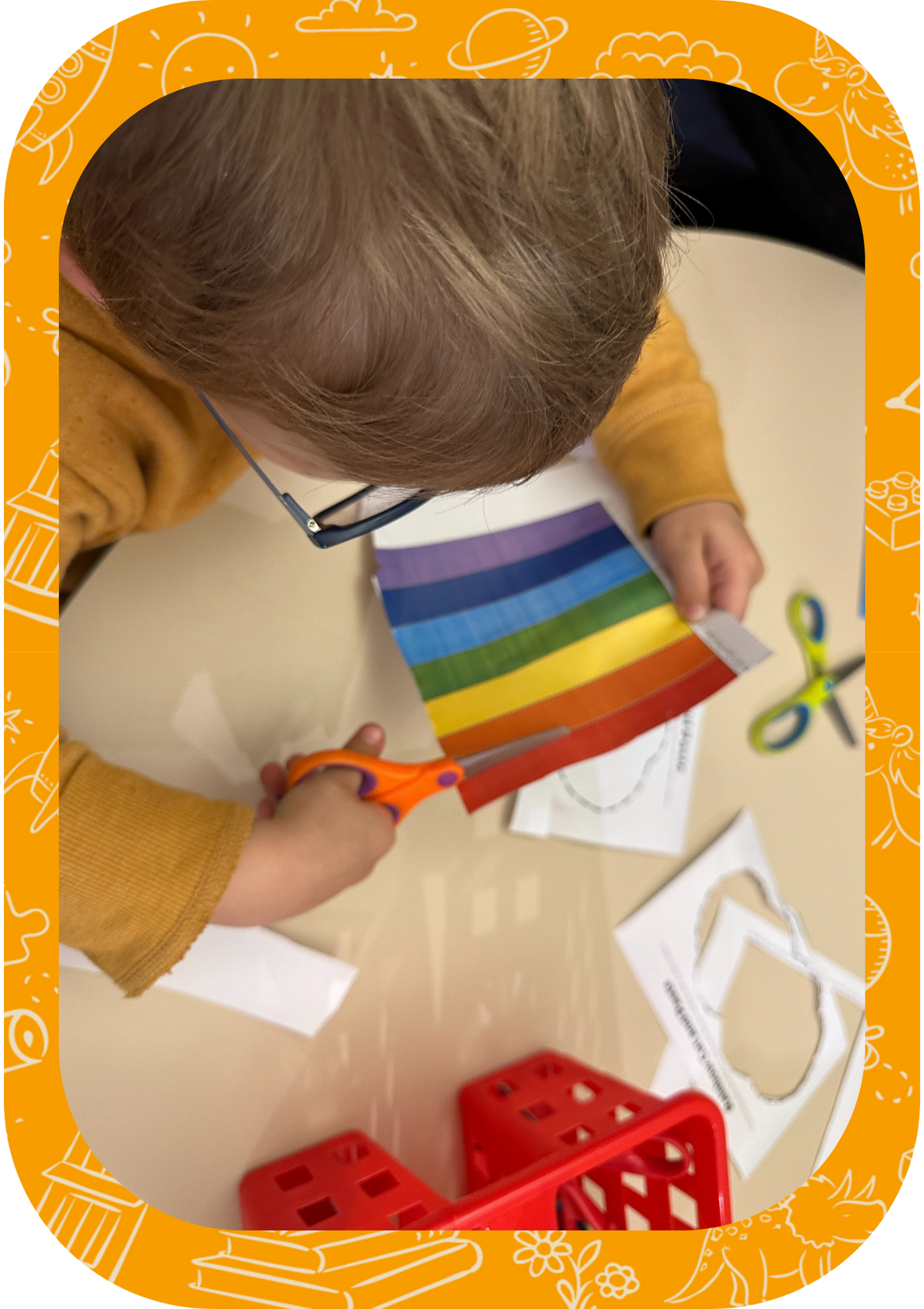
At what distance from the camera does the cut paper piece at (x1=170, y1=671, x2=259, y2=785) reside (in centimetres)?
54

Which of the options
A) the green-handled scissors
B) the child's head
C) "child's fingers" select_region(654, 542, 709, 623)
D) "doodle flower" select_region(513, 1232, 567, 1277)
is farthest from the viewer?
the green-handled scissors

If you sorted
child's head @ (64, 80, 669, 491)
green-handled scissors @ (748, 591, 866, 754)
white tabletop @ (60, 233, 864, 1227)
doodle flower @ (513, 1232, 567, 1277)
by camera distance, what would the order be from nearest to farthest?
child's head @ (64, 80, 669, 491)
doodle flower @ (513, 1232, 567, 1277)
white tabletop @ (60, 233, 864, 1227)
green-handled scissors @ (748, 591, 866, 754)

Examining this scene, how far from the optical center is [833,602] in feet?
2.46

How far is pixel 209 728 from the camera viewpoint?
1.77 feet

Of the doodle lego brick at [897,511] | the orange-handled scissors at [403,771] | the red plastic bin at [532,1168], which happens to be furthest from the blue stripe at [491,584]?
the red plastic bin at [532,1168]

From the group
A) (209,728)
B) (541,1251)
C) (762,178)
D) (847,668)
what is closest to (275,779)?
(209,728)

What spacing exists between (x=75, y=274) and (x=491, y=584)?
326 millimetres

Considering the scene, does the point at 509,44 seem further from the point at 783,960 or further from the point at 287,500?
the point at 783,960

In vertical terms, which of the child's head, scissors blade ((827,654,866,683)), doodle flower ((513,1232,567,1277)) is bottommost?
doodle flower ((513,1232,567,1277))

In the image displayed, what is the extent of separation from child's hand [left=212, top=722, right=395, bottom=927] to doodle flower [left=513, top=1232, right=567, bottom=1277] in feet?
0.68

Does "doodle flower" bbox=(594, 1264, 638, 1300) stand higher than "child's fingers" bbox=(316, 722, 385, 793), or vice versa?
"child's fingers" bbox=(316, 722, 385, 793)

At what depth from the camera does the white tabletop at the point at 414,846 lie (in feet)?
1.66

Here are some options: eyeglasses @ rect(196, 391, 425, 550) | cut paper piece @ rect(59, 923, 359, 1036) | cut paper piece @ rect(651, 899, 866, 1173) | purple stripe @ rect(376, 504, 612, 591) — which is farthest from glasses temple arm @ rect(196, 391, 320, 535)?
cut paper piece @ rect(651, 899, 866, 1173)

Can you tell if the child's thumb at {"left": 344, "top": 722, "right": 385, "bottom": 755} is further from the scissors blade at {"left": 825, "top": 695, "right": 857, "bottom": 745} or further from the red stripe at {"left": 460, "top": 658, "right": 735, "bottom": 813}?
the scissors blade at {"left": 825, "top": 695, "right": 857, "bottom": 745}
